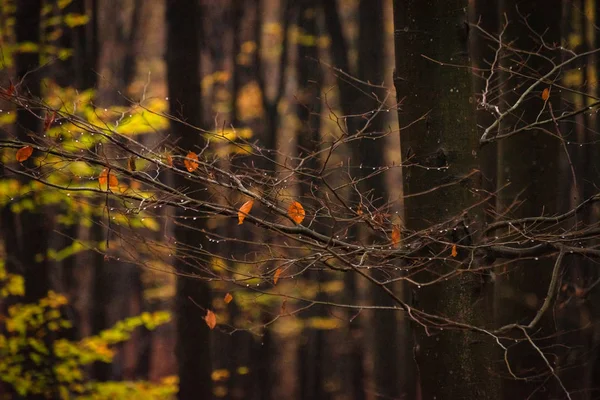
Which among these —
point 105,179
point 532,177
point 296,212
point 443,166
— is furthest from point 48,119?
point 532,177

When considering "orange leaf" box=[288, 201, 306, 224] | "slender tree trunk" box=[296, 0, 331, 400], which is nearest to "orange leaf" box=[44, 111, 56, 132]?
"orange leaf" box=[288, 201, 306, 224]

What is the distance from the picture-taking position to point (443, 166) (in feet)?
8.59

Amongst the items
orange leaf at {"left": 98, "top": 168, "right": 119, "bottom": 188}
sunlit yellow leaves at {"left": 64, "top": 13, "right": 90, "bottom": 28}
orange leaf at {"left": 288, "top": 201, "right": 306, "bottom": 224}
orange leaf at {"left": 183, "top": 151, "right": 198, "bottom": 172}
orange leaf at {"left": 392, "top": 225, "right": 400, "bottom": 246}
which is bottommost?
orange leaf at {"left": 392, "top": 225, "right": 400, "bottom": 246}

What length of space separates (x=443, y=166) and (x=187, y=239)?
12.5 ft

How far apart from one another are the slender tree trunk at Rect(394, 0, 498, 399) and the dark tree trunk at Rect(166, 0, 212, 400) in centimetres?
354

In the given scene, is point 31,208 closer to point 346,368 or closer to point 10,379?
point 10,379

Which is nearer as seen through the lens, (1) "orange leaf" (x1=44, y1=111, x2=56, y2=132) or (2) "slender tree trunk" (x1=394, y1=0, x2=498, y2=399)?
(1) "orange leaf" (x1=44, y1=111, x2=56, y2=132)

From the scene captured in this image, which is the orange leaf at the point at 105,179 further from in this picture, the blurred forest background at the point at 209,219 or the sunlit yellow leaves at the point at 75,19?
the sunlit yellow leaves at the point at 75,19

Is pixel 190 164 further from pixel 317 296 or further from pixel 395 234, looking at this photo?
pixel 317 296

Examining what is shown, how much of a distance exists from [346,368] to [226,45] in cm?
318

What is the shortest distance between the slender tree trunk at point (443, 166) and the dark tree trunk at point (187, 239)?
3541 mm

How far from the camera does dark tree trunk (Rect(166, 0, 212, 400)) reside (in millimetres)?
6027

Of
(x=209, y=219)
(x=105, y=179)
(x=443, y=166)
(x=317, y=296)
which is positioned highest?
(x=209, y=219)

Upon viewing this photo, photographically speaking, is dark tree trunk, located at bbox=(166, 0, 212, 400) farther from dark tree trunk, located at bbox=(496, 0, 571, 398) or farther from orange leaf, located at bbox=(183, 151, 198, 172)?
orange leaf, located at bbox=(183, 151, 198, 172)
